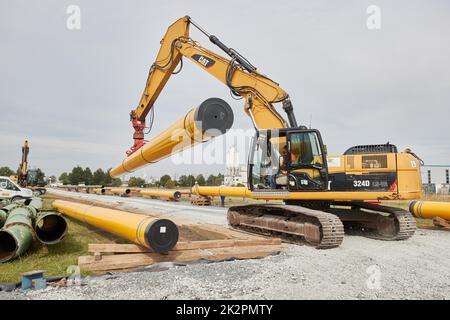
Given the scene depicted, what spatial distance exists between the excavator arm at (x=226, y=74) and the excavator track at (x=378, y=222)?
9.76 ft

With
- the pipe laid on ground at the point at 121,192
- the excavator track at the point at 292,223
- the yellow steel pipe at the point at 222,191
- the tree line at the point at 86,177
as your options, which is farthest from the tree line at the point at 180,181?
the excavator track at the point at 292,223

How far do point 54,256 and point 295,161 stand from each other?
583cm

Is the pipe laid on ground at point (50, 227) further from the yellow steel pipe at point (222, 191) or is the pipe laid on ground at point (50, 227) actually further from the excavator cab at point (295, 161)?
the yellow steel pipe at point (222, 191)

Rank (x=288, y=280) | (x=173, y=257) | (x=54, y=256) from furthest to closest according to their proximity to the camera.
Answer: (x=54, y=256)
(x=173, y=257)
(x=288, y=280)

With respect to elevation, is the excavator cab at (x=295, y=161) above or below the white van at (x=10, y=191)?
above

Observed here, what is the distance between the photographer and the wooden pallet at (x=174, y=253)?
18.3 ft

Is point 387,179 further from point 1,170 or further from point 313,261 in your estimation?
point 1,170

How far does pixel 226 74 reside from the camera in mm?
10359

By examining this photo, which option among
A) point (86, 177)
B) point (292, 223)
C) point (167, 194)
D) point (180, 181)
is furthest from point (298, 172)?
point (86, 177)

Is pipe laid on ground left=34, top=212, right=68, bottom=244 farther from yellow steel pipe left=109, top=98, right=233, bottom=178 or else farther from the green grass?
yellow steel pipe left=109, top=98, right=233, bottom=178

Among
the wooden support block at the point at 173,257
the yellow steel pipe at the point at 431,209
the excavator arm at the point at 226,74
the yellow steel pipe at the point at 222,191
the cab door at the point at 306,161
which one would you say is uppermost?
the excavator arm at the point at 226,74

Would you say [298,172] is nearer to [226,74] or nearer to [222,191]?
[226,74]

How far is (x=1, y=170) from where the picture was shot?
107 metres
